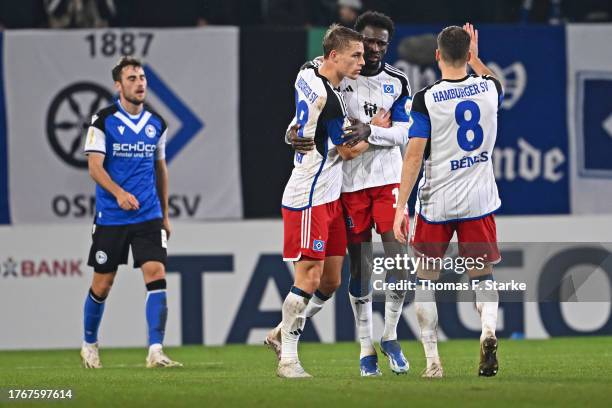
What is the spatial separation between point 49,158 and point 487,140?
6.74 m

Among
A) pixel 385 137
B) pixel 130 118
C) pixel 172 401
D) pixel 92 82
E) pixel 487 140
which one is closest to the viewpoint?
pixel 172 401

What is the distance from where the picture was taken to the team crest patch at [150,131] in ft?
36.8

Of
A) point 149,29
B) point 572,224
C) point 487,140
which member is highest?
point 149,29

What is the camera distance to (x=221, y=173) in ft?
47.4

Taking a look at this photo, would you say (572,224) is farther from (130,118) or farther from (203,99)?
(130,118)

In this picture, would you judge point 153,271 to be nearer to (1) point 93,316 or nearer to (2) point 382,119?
(1) point 93,316

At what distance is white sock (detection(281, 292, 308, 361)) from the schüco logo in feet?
19.2

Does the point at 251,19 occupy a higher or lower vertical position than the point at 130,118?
higher

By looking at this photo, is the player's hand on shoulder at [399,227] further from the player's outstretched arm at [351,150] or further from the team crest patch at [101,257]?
the team crest patch at [101,257]

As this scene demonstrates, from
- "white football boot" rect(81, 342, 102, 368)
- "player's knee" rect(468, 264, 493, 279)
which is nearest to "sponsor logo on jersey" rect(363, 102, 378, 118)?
"player's knee" rect(468, 264, 493, 279)

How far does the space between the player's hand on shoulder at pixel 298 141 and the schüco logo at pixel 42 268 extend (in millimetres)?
5996

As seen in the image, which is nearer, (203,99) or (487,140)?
(487,140)

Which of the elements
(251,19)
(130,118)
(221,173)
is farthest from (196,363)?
(251,19)

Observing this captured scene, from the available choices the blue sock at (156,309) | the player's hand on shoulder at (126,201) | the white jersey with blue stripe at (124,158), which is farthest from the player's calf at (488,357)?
the white jersey with blue stripe at (124,158)
